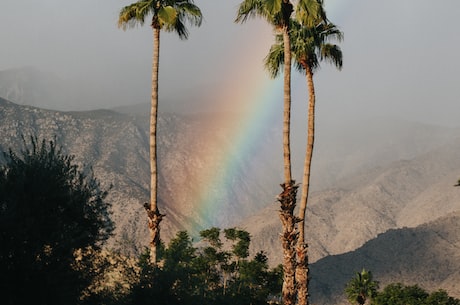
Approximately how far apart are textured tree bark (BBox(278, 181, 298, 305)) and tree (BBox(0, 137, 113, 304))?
24.0ft

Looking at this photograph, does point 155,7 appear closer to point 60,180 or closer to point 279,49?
point 279,49

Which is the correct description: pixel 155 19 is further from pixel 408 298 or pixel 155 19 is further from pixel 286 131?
pixel 408 298

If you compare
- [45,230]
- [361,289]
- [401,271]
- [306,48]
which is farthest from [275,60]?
[401,271]

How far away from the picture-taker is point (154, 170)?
78.1ft

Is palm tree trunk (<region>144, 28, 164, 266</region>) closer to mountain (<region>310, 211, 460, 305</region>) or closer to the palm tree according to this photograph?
the palm tree

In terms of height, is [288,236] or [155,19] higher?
[155,19]

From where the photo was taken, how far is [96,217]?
22.8 metres

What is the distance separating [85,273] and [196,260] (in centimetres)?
5512

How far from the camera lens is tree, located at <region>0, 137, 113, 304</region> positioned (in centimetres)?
1784

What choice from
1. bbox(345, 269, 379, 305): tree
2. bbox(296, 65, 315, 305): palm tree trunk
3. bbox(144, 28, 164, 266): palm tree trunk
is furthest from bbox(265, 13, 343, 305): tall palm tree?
bbox(345, 269, 379, 305): tree

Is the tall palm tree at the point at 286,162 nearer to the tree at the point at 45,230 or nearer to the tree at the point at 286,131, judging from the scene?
the tree at the point at 286,131

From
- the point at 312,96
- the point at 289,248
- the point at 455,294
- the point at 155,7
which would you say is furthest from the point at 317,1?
the point at 455,294

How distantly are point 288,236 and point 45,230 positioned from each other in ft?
28.8

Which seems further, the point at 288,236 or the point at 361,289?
the point at 361,289
